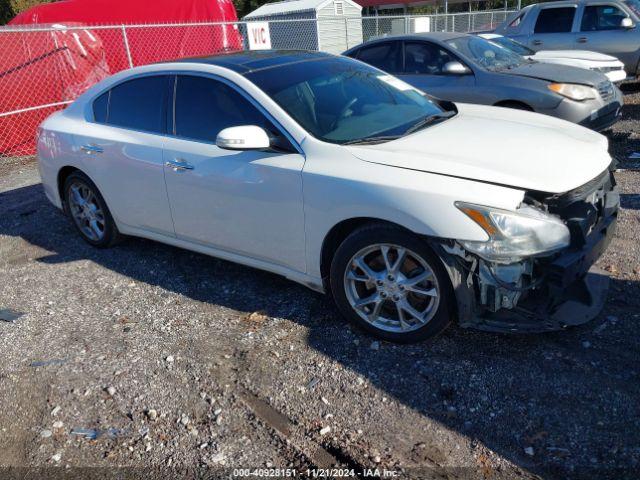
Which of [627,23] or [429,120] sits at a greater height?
[429,120]

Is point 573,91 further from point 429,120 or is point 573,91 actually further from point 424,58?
point 429,120

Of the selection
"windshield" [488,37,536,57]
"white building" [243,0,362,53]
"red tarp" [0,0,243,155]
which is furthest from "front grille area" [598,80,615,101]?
"white building" [243,0,362,53]

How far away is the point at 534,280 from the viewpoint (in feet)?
10.6

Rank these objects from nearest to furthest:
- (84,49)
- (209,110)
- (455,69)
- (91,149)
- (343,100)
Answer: (343,100), (209,110), (91,149), (455,69), (84,49)

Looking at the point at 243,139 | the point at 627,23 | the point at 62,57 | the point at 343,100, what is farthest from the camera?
the point at 627,23

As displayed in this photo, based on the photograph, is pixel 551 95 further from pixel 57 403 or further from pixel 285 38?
pixel 285 38

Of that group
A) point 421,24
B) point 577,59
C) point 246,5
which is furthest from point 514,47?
point 246,5

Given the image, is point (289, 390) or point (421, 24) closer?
point (289, 390)

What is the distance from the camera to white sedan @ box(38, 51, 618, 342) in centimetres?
320

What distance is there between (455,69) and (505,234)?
512cm

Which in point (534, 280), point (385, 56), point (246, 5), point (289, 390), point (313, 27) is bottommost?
point (246, 5)

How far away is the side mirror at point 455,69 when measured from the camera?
25.1 ft

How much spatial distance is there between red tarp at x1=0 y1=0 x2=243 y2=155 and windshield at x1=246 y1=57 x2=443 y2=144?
664 cm

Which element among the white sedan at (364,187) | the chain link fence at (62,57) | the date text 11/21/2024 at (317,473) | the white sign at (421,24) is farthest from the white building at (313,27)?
the date text 11/21/2024 at (317,473)
